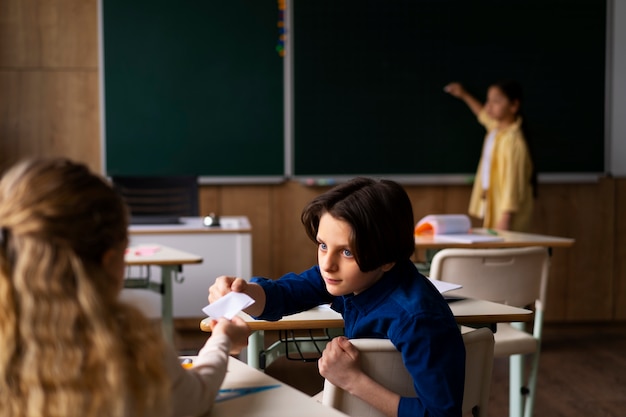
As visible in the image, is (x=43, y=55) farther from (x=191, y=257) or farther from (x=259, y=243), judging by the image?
(x=191, y=257)

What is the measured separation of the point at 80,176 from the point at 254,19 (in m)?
4.30

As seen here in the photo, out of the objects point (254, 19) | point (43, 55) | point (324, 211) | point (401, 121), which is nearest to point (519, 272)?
point (324, 211)

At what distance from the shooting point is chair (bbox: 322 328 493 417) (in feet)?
4.31

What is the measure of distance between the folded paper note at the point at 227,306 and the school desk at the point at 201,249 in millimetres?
2529

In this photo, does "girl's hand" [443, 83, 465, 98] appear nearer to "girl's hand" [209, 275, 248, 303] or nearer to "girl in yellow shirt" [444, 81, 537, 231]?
"girl in yellow shirt" [444, 81, 537, 231]

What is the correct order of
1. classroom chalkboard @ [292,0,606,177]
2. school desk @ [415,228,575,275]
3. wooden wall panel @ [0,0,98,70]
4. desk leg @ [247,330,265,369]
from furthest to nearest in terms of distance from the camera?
1. classroom chalkboard @ [292,0,606,177]
2. wooden wall panel @ [0,0,98,70]
3. school desk @ [415,228,575,275]
4. desk leg @ [247,330,265,369]

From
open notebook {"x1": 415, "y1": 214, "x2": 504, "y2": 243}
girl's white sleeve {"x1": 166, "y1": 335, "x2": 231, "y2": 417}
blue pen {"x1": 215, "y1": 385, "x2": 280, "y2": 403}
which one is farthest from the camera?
open notebook {"x1": 415, "y1": 214, "x2": 504, "y2": 243}

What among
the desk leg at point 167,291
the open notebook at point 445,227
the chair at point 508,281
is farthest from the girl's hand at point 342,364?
the open notebook at point 445,227

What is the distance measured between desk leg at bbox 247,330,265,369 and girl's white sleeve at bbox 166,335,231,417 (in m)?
0.77

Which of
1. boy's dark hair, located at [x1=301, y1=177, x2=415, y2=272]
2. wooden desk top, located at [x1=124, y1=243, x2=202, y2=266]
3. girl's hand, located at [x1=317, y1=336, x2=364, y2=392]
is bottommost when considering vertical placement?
wooden desk top, located at [x1=124, y1=243, x2=202, y2=266]

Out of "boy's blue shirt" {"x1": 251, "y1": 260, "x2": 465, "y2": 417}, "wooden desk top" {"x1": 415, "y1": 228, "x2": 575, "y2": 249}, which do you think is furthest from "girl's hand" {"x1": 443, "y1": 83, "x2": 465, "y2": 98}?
"boy's blue shirt" {"x1": 251, "y1": 260, "x2": 465, "y2": 417}

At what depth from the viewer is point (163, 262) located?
3.21 meters

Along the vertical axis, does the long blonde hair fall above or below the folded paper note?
above

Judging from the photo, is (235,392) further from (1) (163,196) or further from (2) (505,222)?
(2) (505,222)
